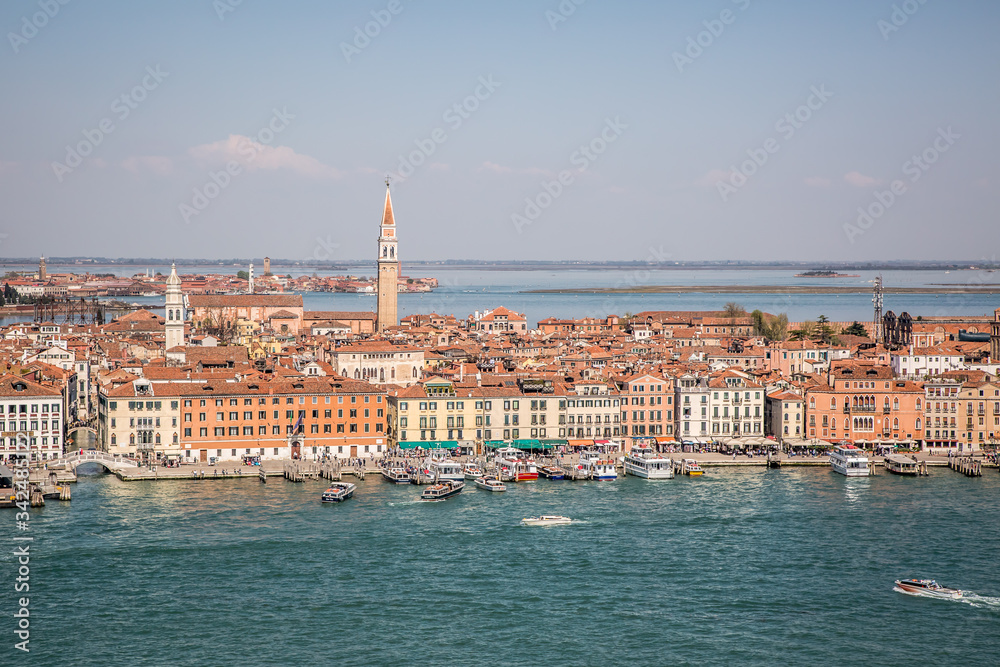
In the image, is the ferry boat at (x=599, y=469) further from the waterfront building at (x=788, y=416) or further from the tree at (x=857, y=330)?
the tree at (x=857, y=330)

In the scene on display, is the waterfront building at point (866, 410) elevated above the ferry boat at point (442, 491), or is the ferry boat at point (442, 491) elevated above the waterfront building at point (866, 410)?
the waterfront building at point (866, 410)

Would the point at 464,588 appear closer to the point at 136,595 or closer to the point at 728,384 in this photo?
the point at 136,595

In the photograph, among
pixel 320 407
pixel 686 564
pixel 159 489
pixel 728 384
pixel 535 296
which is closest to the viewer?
pixel 686 564

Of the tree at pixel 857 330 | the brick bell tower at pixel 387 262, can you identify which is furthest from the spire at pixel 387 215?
the tree at pixel 857 330

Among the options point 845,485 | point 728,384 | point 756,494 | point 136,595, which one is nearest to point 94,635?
point 136,595

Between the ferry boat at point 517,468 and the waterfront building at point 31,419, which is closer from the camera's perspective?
the waterfront building at point 31,419

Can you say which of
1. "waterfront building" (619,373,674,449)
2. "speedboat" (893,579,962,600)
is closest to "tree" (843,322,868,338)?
"waterfront building" (619,373,674,449)
